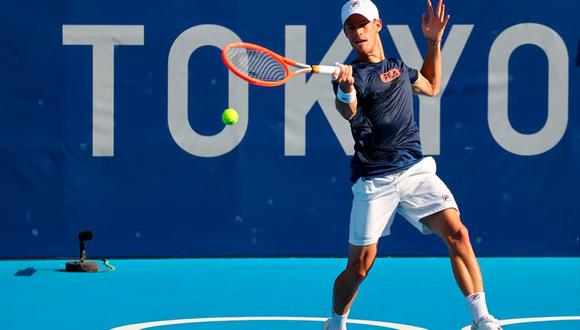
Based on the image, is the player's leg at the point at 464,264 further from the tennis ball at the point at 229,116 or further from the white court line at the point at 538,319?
the tennis ball at the point at 229,116

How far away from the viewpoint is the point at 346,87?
4828 mm

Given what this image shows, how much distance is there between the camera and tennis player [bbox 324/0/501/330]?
198 inches

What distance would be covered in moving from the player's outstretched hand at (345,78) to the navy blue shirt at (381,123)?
253 millimetres

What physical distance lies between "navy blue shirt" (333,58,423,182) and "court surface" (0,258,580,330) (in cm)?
96

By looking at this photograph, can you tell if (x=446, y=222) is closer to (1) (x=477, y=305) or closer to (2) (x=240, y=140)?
(1) (x=477, y=305)

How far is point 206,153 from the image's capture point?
27.5 ft

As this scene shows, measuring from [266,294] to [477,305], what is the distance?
7.00ft

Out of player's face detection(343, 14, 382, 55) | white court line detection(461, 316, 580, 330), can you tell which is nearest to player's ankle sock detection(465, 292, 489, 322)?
white court line detection(461, 316, 580, 330)

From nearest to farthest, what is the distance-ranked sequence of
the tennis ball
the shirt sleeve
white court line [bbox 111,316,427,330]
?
the shirt sleeve, white court line [bbox 111,316,427,330], the tennis ball

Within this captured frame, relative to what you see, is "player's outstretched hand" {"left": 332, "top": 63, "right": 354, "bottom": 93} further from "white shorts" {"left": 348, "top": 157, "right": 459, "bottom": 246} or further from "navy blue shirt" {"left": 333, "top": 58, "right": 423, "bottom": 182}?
"white shorts" {"left": 348, "top": 157, "right": 459, "bottom": 246}

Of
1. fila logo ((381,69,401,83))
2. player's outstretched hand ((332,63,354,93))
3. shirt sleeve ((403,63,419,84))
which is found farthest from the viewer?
shirt sleeve ((403,63,419,84))

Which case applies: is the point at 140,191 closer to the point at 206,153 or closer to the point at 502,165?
the point at 206,153

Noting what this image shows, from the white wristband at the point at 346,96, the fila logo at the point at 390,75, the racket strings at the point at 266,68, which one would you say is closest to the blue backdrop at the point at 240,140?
the racket strings at the point at 266,68

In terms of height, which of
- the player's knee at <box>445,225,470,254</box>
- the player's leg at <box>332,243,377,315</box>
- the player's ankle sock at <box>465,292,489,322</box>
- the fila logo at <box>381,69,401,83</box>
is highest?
the fila logo at <box>381,69,401,83</box>
